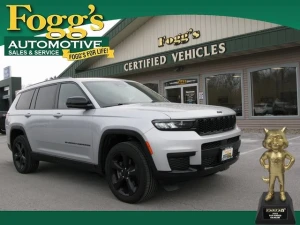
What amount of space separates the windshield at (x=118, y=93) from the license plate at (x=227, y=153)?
1.55m

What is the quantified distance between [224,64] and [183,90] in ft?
8.74

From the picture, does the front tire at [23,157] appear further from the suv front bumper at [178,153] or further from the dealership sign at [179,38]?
the dealership sign at [179,38]

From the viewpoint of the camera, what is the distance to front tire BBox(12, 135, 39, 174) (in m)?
6.40

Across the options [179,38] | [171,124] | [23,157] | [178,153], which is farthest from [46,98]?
[179,38]

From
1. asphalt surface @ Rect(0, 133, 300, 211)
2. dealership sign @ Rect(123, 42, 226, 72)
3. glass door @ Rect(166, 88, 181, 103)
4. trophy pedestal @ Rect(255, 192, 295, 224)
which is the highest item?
dealership sign @ Rect(123, 42, 226, 72)

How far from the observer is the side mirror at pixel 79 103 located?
4703mm

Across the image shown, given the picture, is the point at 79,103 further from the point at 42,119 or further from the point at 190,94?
the point at 190,94

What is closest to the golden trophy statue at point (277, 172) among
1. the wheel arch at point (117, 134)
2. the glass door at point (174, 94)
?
the wheel arch at point (117, 134)

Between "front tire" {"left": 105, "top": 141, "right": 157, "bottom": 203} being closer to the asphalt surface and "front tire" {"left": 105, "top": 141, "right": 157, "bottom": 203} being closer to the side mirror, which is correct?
the asphalt surface

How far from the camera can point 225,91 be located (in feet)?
46.0

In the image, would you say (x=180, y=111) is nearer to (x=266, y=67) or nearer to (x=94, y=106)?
(x=94, y=106)

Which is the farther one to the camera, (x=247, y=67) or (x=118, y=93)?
(x=247, y=67)

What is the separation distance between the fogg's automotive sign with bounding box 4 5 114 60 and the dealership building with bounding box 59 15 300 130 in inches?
81.4

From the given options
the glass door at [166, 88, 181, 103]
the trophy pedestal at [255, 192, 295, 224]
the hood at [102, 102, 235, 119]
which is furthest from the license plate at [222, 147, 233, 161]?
the glass door at [166, 88, 181, 103]
